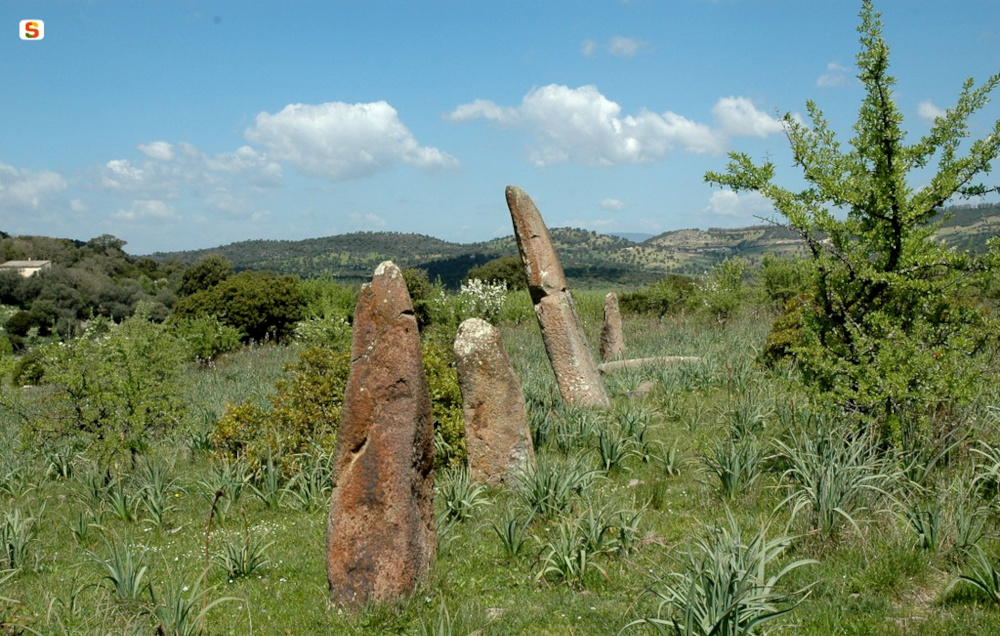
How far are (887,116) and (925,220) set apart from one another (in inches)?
47.7

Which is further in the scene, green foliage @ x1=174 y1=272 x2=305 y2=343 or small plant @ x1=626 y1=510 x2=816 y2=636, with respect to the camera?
green foliage @ x1=174 y1=272 x2=305 y2=343

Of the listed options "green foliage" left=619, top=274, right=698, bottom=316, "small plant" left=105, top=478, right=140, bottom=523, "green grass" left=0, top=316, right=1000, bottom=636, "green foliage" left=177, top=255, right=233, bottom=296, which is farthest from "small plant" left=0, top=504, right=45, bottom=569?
"green foliage" left=177, top=255, right=233, bottom=296

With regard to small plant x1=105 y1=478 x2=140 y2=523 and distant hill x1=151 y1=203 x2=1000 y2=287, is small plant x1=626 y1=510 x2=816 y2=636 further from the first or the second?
distant hill x1=151 y1=203 x2=1000 y2=287

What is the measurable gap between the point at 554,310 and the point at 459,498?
5.60m

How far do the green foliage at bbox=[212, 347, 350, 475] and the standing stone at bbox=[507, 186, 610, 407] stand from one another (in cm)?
376

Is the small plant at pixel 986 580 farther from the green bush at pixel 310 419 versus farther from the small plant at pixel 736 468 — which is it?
the green bush at pixel 310 419

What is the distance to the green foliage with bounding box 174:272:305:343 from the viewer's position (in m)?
42.9

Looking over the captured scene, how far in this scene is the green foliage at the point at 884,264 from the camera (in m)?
7.10

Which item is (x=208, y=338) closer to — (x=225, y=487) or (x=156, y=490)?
(x=156, y=490)

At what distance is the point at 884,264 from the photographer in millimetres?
7594

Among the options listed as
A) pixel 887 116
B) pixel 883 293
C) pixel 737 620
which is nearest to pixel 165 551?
pixel 737 620

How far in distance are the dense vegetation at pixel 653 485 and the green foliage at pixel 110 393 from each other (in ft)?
0.15

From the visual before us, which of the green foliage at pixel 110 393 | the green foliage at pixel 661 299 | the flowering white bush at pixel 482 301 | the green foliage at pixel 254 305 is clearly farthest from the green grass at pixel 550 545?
the green foliage at pixel 254 305

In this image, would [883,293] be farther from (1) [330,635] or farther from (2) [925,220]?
(1) [330,635]
